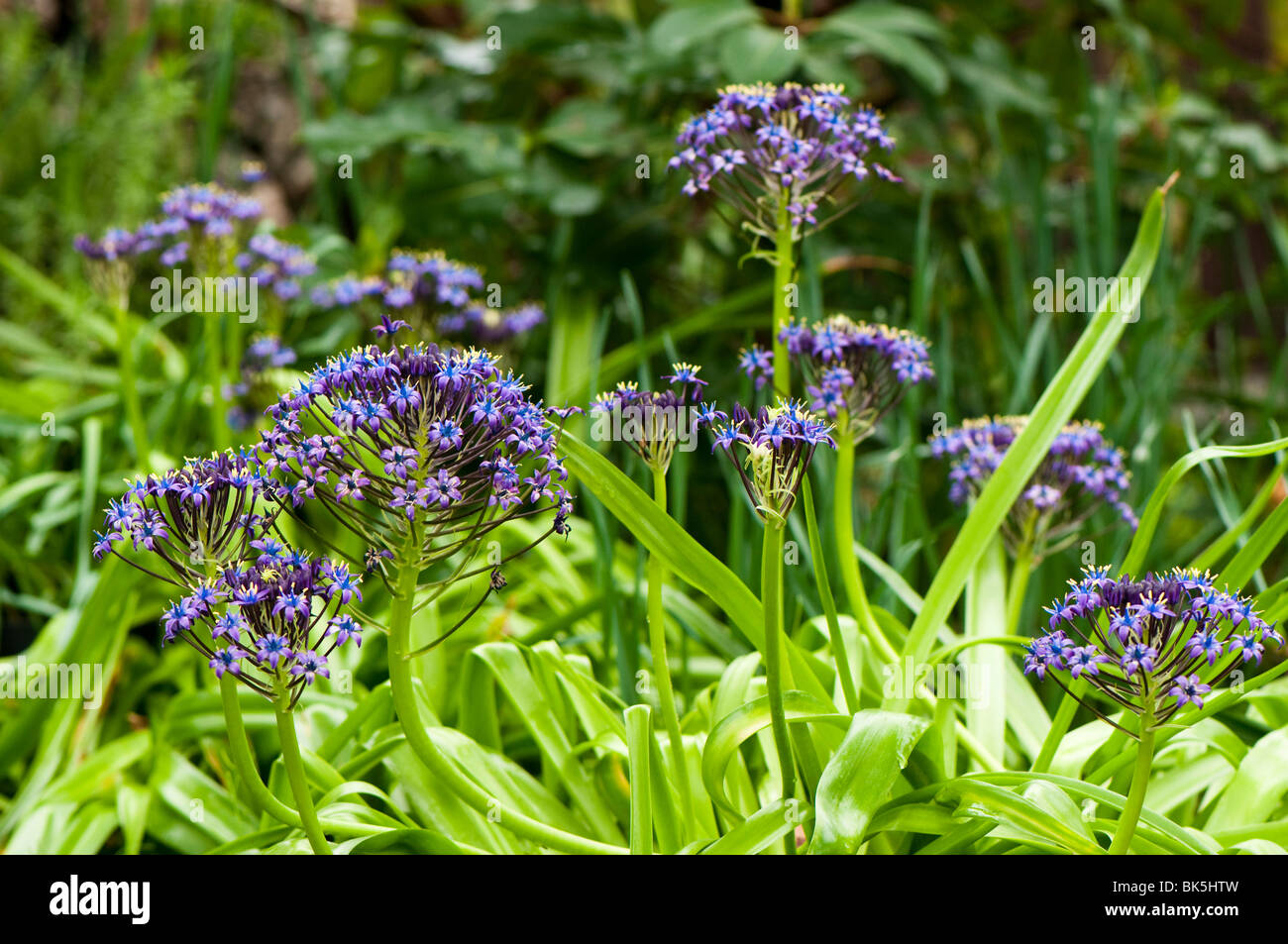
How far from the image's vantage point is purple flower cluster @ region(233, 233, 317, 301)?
2441 millimetres

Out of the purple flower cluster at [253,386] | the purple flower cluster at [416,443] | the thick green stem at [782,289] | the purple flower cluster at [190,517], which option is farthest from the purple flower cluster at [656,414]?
the purple flower cluster at [253,386]

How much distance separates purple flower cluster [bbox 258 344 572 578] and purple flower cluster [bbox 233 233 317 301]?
1270mm

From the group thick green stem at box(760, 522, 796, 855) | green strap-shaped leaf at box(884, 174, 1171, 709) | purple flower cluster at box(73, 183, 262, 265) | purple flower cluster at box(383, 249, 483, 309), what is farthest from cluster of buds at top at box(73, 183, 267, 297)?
green strap-shaped leaf at box(884, 174, 1171, 709)

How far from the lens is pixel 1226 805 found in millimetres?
1588

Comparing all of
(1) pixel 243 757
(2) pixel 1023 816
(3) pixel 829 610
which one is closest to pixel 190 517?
(1) pixel 243 757

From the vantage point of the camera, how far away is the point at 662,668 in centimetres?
144

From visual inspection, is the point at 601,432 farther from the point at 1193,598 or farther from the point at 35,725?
the point at 35,725

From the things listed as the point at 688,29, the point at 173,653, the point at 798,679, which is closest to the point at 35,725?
the point at 173,653

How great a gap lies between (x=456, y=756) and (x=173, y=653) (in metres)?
1.15

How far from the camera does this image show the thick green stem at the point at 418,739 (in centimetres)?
126

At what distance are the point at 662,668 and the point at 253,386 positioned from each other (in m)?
1.44

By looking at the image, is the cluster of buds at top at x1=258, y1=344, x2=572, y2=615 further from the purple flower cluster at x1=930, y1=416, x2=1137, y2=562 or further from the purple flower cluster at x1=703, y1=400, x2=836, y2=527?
the purple flower cluster at x1=930, y1=416, x2=1137, y2=562

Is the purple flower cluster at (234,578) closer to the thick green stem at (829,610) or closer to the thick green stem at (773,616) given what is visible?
the thick green stem at (773,616)

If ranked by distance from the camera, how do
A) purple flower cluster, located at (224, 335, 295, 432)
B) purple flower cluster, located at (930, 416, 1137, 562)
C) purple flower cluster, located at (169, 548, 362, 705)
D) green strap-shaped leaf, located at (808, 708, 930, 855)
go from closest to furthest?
purple flower cluster, located at (169, 548, 362, 705) → green strap-shaped leaf, located at (808, 708, 930, 855) → purple flower cluster, located at (930, 416, 1137, 562) → purple flower cluster, located at (224, 335, 295, 432)
